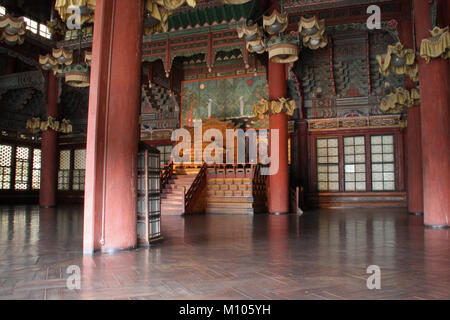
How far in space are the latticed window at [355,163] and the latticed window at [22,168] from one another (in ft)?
47.9

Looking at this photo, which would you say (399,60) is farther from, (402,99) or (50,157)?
(50,157)

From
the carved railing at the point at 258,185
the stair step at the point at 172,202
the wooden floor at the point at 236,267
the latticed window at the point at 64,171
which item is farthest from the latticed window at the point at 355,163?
the latticed window at the point at 64,171

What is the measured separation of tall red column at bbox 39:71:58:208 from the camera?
15.0 meters

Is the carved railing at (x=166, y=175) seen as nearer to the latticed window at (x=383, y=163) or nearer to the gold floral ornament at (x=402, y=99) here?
the gold floral ornament at (x=402, y=99)

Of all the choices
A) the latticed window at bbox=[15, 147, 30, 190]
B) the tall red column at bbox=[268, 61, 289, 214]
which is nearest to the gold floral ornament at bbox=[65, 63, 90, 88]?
the tall red column at bbox=[268, 61, 289, 214]

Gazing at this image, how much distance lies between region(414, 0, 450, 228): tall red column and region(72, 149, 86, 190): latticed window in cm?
1569

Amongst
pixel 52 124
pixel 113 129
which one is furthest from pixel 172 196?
pixel 113 129

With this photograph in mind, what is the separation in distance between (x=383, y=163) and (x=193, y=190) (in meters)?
7.59

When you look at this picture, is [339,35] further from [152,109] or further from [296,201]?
[152,109]

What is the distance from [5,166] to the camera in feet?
55.1

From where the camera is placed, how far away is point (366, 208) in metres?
13.9

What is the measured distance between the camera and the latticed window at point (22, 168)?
17.4m

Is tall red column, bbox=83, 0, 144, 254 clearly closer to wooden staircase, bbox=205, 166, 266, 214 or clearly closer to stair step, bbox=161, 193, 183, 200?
Answer: stair step, bbox=161, 193, 183, 200
